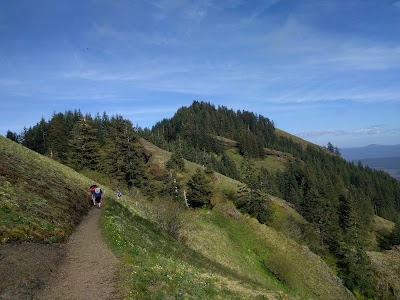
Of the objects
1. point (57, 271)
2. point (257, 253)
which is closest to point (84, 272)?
point (57, 271)

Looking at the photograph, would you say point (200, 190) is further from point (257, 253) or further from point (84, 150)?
point (84, 150)

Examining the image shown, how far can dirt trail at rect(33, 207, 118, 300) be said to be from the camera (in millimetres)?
14336

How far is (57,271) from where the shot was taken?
16500mm

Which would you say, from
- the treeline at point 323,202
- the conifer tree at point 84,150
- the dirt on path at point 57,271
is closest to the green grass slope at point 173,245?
the dirt on path at point 57,271

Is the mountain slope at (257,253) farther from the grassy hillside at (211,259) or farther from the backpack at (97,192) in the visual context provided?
the backpack at (97,192)

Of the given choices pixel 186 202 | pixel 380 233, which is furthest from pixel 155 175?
pixel 380 233

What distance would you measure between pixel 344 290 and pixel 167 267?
37673mm

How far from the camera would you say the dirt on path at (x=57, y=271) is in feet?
45.8

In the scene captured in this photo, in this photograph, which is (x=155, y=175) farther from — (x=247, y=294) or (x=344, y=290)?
(x=247, y=294)

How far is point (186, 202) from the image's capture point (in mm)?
70438

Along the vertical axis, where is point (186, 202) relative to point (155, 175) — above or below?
below

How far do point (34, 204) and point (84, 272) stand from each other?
372 inches

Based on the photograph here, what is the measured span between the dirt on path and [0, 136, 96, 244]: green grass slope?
1272 millimetres

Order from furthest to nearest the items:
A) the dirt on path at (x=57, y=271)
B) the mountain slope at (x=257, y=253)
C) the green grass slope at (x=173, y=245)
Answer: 1. the mountain slope at (x=257, y=253)
2. the green grass slope at (x=173, y=245)
3. the dirt on path at (x=57, y=271)
